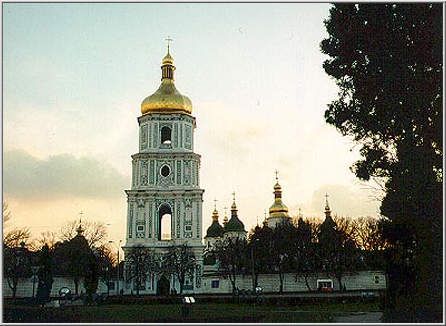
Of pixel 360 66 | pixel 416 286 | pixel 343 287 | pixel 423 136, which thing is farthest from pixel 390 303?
pixel 343 287

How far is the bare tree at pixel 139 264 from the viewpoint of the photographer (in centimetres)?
5850

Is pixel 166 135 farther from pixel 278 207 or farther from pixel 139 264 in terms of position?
pixel 278 207

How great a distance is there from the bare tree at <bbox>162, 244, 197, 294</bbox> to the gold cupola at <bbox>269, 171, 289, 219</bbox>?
88.3 ft

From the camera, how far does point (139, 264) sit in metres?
58.4

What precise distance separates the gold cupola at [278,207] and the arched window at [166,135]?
25.0 metres

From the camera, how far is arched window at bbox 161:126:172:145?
64.5m

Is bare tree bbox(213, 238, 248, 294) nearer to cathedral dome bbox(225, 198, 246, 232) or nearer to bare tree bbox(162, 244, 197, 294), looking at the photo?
bare tree bbox(162, 244, 197, 294)

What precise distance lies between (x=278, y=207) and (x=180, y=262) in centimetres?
2949

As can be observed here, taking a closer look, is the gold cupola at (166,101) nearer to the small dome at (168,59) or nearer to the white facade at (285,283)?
the small dome at (168,59)

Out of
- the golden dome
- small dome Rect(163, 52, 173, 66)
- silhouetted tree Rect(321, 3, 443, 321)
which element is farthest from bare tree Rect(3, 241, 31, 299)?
the golden dome

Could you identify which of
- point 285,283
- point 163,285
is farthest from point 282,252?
point 163,285

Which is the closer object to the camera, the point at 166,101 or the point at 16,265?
the point at 16,265

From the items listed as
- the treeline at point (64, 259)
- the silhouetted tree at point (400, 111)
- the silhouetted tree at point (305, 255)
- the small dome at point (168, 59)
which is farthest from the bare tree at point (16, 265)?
the silhouetted tree at point (400, 111)

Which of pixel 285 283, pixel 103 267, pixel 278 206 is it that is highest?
pixel 278 206
